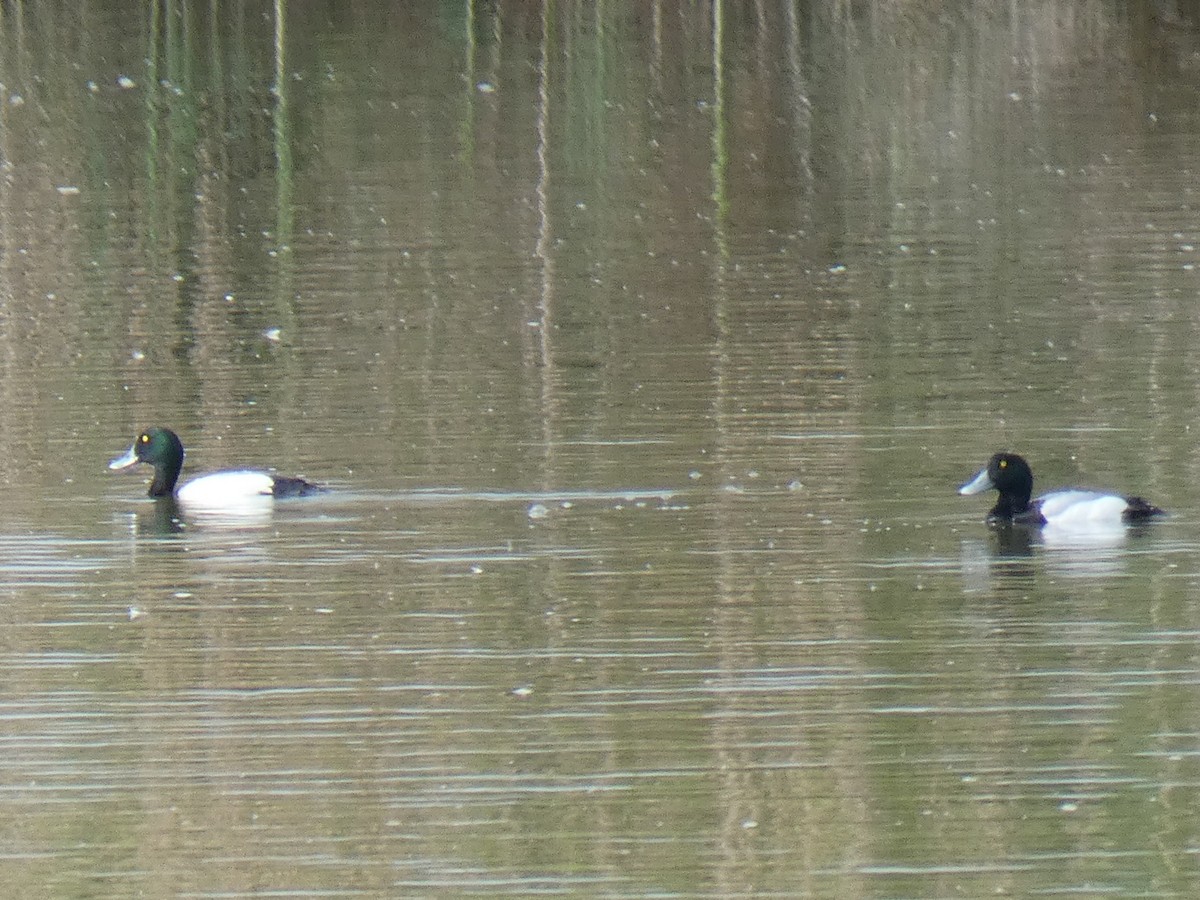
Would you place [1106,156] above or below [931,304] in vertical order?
above

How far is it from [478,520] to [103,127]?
2059cm

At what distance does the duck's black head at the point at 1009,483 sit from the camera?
507 inches

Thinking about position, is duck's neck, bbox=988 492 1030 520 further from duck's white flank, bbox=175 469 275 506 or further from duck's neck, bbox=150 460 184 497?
duck's neck, bbox=150 460 184 497

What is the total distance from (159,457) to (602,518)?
273 cm

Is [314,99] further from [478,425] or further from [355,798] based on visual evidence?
[355,798]

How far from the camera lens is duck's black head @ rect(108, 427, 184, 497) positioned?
1430 centimetres

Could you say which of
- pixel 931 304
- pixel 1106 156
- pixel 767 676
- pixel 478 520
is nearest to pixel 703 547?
pixel 478 520

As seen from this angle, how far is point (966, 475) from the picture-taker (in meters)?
13.7

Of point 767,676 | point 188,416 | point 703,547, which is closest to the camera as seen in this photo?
point 767,676

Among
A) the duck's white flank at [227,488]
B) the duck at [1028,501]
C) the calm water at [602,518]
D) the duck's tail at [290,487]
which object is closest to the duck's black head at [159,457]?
the duck's white flank at [227,488]

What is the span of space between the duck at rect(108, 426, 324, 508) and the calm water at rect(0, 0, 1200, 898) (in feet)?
0.47

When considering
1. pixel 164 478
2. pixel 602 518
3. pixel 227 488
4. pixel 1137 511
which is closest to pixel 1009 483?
pixel 1137 511

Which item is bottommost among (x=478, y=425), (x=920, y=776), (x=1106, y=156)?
(x=920, y=776)

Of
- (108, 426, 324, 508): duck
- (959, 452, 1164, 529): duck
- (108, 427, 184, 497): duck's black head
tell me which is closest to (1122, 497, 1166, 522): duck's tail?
(959, 452, 1164, 529): duck
